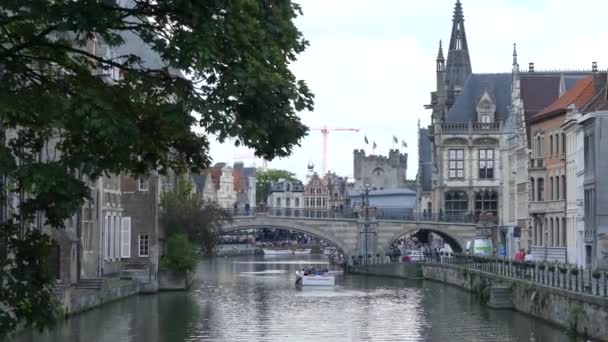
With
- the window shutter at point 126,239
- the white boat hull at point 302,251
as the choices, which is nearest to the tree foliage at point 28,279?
the window shutter at point 126,239

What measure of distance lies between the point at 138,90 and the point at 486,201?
87.0 meters

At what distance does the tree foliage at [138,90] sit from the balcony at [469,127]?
3326 inches

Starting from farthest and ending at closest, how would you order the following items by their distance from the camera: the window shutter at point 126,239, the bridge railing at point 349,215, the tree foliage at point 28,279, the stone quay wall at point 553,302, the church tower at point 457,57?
the church tower at point 457,57, the bridge railing at point 349,215, the window shutter at point 126,239, the stone quay wall at point 553,302, the tree foliage at point 28,279

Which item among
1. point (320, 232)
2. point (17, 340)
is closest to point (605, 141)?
point (17, 340)

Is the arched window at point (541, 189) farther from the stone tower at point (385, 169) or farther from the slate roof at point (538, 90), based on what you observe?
the stone tower at point (385, 169)

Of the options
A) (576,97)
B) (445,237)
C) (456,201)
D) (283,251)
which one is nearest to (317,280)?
(576,97)

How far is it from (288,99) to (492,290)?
35152mm

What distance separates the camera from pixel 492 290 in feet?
168

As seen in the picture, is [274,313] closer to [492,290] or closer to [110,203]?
[492,290]

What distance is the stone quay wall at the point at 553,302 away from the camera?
1337 inches

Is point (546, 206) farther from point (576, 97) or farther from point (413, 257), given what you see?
point (413, 257)

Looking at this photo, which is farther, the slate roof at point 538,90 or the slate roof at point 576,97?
the slate roof at point 538,90

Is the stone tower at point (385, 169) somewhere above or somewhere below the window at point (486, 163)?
above

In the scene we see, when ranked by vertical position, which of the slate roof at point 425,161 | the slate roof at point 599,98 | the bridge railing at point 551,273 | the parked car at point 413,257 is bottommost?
the bridge railing at point 551,273
